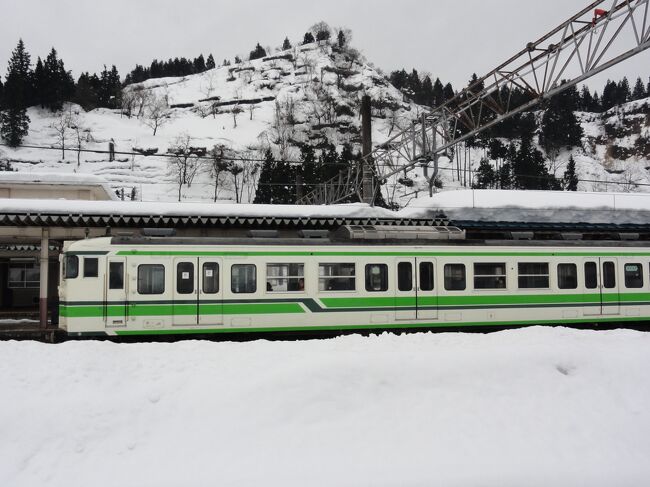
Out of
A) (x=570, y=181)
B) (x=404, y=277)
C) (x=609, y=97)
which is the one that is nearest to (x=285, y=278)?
(x=404, y=277)

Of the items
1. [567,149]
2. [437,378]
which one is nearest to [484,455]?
[437,378]

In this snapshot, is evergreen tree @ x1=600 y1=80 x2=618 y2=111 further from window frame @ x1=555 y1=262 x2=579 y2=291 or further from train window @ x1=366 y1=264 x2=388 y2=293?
train window @ x1=366 y1=264 x2=388 y2=293

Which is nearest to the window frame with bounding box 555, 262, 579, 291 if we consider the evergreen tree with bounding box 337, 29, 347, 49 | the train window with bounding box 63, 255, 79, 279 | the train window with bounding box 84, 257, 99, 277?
the train window with bounding box 84, 257, 99, 277

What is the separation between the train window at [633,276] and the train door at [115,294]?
12830mm

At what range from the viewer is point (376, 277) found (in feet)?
38.8

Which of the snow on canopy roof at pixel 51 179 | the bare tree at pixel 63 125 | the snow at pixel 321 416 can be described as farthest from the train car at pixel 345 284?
the bare tree at pixel 63 125

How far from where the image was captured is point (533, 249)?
12641mm

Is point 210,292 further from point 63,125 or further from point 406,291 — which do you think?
point 63,125

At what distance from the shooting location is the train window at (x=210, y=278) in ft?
36.4

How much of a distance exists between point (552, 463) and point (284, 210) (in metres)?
13.1

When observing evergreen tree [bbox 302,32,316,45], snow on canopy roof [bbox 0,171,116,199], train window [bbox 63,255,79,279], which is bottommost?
train window [bbox 63,255,79,279]

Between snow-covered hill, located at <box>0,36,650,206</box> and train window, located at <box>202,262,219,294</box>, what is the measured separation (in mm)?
51577

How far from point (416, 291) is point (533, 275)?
3260mm

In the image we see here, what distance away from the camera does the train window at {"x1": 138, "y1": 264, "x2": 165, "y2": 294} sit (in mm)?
10828
